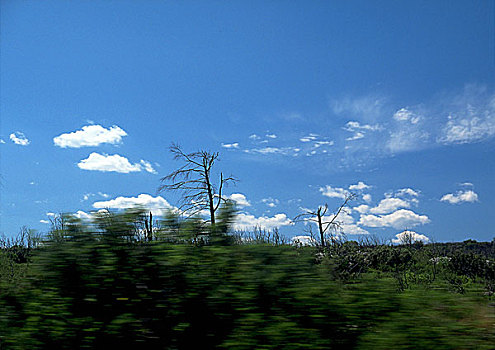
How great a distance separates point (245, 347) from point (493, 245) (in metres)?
27.3

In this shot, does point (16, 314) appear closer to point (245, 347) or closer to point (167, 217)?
point (167, 217)

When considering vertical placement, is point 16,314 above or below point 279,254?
below

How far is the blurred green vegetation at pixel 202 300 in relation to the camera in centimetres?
373

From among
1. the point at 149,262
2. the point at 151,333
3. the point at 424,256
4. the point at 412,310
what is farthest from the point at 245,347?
the point at 424,256

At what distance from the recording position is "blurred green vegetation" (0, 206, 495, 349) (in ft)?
12.2

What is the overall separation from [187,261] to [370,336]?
5.83 feet

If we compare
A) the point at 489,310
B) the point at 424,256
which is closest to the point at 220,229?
the point at 489,310

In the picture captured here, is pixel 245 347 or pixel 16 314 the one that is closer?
pixel 245 347

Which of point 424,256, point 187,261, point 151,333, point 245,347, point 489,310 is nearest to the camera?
point 245,347

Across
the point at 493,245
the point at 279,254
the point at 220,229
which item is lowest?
the point at 493,245

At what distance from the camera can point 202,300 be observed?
3.88m

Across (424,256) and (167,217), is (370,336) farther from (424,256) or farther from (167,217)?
(424,256)

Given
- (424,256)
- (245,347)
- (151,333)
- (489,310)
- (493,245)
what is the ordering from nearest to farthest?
(245,347), (151,333), (489,310), (424,256), (493,245)

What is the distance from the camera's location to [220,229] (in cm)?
457
